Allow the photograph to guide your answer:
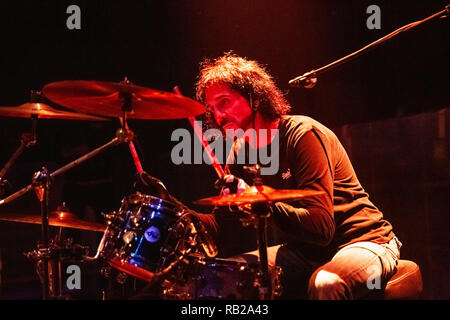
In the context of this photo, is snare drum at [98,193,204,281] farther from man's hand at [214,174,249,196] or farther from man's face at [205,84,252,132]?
man's face at [205,84,252,132]

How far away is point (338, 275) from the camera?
6.04 feet

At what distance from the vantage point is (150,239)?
196 cm

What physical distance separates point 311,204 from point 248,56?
1878 millimetres

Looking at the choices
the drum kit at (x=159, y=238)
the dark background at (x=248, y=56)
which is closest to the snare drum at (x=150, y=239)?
the drum kit at (x=159, y=238)

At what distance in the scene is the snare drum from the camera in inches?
76.3

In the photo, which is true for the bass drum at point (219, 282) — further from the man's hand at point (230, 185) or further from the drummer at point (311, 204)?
the man's hand at point (230, 185)

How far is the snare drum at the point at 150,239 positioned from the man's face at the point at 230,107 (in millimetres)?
557

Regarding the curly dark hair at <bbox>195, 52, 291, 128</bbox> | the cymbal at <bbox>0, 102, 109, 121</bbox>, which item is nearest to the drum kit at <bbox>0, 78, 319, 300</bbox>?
the curly dark hair at <bbox>195, 52, 291, 128</bbox>

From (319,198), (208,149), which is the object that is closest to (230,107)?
(208,149)

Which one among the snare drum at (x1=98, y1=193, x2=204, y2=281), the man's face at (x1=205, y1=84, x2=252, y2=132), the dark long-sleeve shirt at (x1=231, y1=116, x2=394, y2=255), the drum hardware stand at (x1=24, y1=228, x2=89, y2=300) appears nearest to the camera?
the dark long-sleeve shirt at (x1=231, y1=116, x2=394, y2=255)

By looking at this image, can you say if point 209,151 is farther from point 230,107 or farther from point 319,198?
point 319,198
